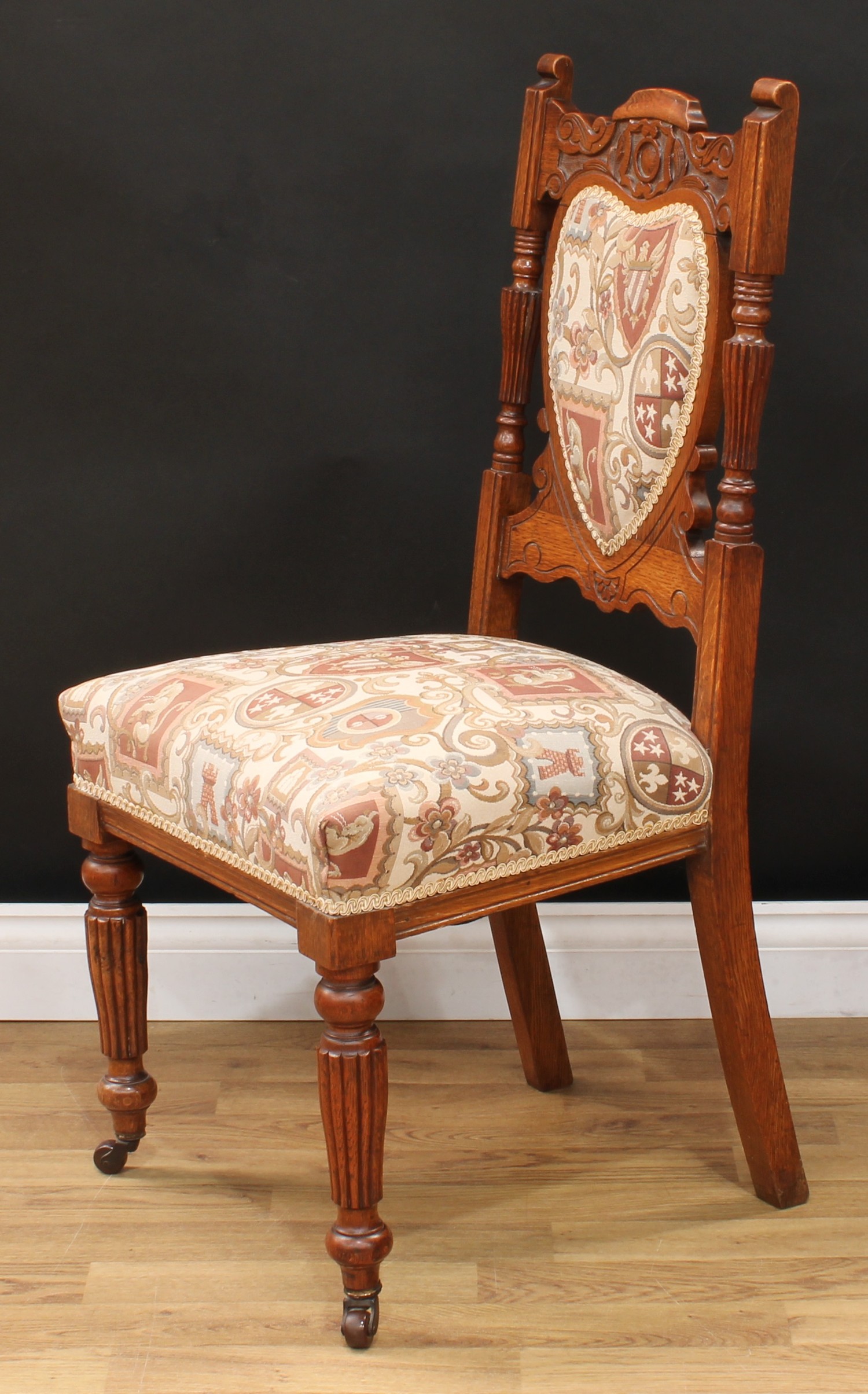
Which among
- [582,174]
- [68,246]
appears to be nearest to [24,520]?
[68,246]

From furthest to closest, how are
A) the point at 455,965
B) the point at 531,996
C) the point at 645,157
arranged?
1. the point at 455,965
2. the point at 531,996
3. the point at 645,157

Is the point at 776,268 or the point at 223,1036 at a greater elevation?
the point at 776,268

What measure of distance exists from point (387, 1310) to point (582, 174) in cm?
113

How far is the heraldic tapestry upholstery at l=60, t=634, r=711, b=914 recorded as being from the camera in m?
1.19

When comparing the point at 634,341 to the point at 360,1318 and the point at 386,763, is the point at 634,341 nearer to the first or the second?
the point at 386,763

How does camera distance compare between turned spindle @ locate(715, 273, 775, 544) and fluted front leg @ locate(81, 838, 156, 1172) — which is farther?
fluted front leg @ locate(81, 838, 156, 1172)

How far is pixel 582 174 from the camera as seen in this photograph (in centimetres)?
152

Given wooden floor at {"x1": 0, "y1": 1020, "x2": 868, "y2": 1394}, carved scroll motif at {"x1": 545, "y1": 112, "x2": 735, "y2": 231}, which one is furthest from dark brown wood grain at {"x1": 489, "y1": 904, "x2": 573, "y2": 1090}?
carved scroll motif at {"x1": 545, "y1": 112, "x2": 735, "y2": 231}

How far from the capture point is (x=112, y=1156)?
63.7 inches

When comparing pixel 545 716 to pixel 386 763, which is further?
pixel 545 716

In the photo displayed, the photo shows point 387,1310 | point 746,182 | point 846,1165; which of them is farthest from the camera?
point 846,1165

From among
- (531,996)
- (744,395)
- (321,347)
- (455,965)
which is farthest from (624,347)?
(455,965)

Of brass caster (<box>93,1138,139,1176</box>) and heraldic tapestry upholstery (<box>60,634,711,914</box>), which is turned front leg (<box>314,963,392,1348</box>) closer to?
heraldic tapestry upholstery (<box>60,634,711,914</box>)

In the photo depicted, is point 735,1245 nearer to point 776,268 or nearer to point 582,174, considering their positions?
point 776,268
